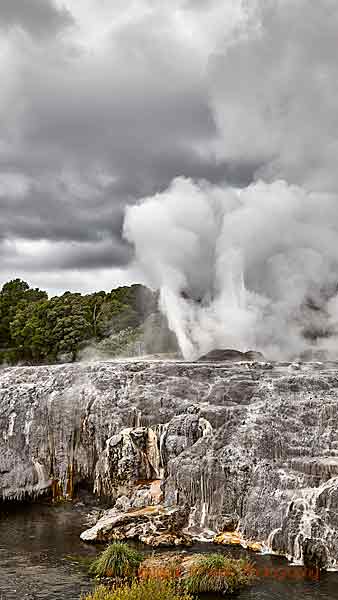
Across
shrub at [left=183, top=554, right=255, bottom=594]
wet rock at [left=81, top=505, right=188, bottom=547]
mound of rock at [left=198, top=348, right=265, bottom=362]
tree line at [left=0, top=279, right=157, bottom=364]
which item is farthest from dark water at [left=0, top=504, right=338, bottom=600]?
tree line at [left=0, top=279, right=157, bottom=364]

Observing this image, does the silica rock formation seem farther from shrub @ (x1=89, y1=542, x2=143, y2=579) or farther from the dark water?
shrub @ (x1=89, y1=542, x2=143, y2=579)

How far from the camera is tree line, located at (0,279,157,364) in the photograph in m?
59.7

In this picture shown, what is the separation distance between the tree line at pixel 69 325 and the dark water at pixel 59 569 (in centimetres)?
3039

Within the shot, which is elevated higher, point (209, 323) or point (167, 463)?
point (209, 323)

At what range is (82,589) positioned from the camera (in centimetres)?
1720

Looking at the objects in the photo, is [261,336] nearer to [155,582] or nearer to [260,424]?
[260,424]

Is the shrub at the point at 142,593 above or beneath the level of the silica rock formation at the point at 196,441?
beneath

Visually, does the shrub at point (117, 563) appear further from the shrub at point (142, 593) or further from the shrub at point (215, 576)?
the shrub at point (142, 593)

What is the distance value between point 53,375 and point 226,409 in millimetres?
9963

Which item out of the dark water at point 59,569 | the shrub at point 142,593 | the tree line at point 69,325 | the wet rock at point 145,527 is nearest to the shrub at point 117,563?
the dark water at point 59,569

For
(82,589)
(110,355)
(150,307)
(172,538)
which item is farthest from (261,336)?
(82,589)

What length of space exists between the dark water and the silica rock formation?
1408mm

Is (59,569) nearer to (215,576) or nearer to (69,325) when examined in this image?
(215,576)

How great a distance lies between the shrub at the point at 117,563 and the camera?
18.0 metres
